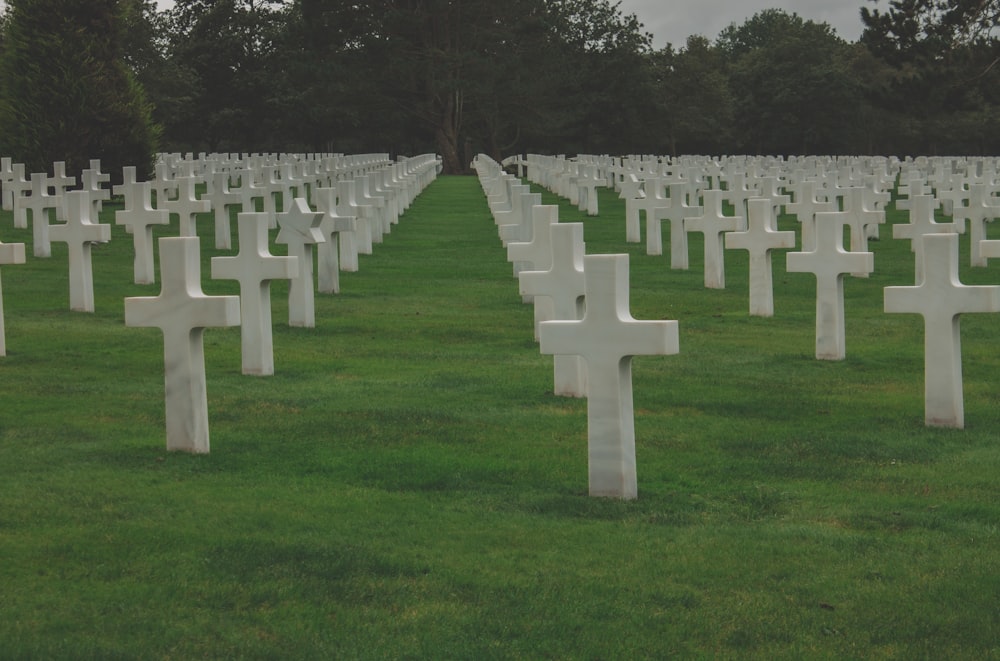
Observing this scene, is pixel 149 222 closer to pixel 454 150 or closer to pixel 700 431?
pixel 700 431

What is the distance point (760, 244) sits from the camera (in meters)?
13.3

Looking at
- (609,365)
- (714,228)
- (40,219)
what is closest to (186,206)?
(40,219)

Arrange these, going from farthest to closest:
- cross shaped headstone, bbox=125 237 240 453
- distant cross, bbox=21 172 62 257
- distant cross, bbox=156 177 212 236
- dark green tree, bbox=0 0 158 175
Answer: dark green tree, bbox=0 0 158 175 → distant cross, bbox=21 172 62 257 → distant cross, bbox=156 177 212 236 → cross shaped headstone, bbox=125 237 240 453

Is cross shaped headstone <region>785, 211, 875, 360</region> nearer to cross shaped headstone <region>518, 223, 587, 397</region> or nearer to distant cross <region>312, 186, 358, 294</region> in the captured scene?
cross shaped headstone <region>518, 223, 587, 397</region>

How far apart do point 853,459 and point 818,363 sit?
319 cm

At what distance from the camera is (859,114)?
76188 millimetres

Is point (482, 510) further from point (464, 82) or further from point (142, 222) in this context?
point (464, 82)

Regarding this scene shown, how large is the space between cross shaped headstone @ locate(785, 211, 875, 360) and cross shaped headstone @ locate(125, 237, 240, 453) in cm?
446

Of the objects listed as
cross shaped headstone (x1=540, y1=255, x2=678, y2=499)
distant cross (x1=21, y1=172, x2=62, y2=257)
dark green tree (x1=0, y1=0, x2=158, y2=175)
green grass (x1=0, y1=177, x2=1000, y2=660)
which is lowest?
green grass (x1=0, y1=177, x2=1000, y2=660)

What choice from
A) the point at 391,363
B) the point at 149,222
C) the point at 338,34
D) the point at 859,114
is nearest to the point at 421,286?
the point at 149,222

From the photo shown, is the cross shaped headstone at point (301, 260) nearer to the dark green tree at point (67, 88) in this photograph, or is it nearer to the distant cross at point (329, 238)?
the distant cross at point (329, 238)

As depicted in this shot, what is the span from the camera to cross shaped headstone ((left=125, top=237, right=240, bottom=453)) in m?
7.45

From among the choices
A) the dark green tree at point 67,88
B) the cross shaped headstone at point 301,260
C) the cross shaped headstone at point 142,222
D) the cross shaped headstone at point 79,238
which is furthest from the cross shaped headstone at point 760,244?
the dark green tree at point 67,88

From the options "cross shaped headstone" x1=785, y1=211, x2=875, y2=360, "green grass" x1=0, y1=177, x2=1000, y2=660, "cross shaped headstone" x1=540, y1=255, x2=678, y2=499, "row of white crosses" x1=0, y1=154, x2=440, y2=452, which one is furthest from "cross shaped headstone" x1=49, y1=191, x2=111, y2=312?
"cross shaped headstone" x1=540, y1=255, x2=678, y2=499
